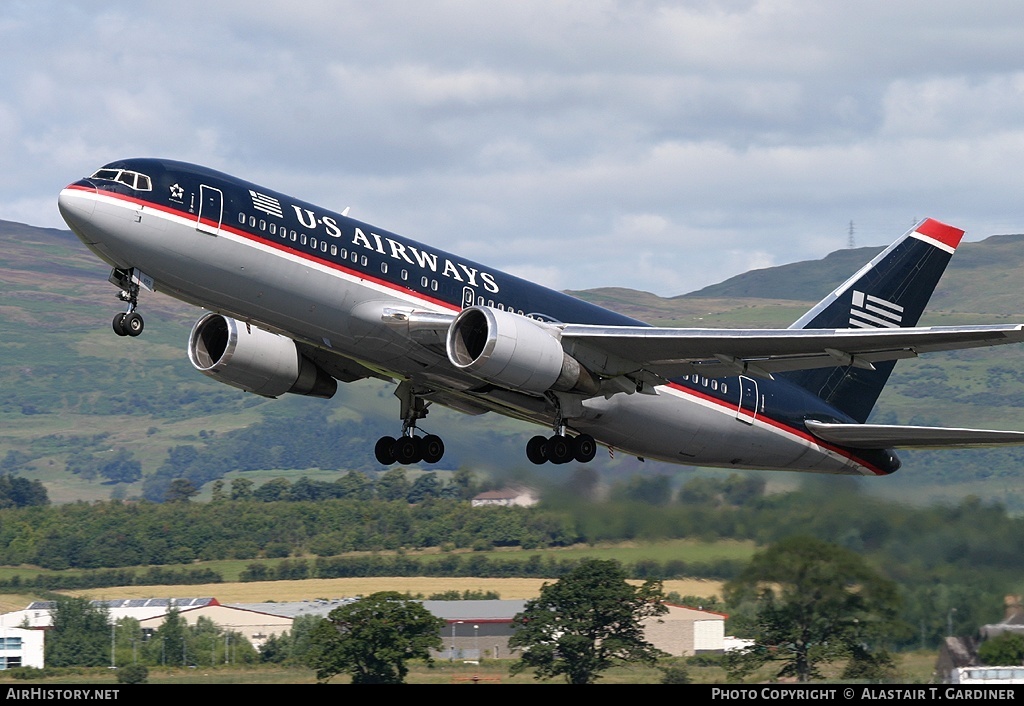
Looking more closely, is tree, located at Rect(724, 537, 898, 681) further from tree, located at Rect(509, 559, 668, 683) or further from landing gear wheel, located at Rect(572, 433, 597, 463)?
landing gear wheel, located at Rect(572, 433, 597, 463)

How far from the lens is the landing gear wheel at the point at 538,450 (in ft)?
116

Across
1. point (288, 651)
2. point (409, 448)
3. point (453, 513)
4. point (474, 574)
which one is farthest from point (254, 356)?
point (453, 513)

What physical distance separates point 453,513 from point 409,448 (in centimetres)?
3197

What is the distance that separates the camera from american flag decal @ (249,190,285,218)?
102 feet

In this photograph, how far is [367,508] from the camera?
8669 centimetres

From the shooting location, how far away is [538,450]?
3559 cm

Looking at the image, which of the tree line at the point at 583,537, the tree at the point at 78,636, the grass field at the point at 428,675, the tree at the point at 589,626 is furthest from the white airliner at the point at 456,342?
the tree at the point at 78,636

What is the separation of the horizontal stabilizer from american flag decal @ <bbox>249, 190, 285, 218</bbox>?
16.1 meters

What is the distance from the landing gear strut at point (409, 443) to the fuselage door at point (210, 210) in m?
8.99

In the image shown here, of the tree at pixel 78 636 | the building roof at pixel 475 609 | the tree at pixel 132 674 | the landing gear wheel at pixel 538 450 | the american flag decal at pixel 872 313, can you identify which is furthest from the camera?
the tree at pixel 78 636

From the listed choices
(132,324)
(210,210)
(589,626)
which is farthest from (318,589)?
(210,210)

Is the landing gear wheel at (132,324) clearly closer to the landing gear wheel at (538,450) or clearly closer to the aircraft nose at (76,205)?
the aircraft nose at (76,205)
